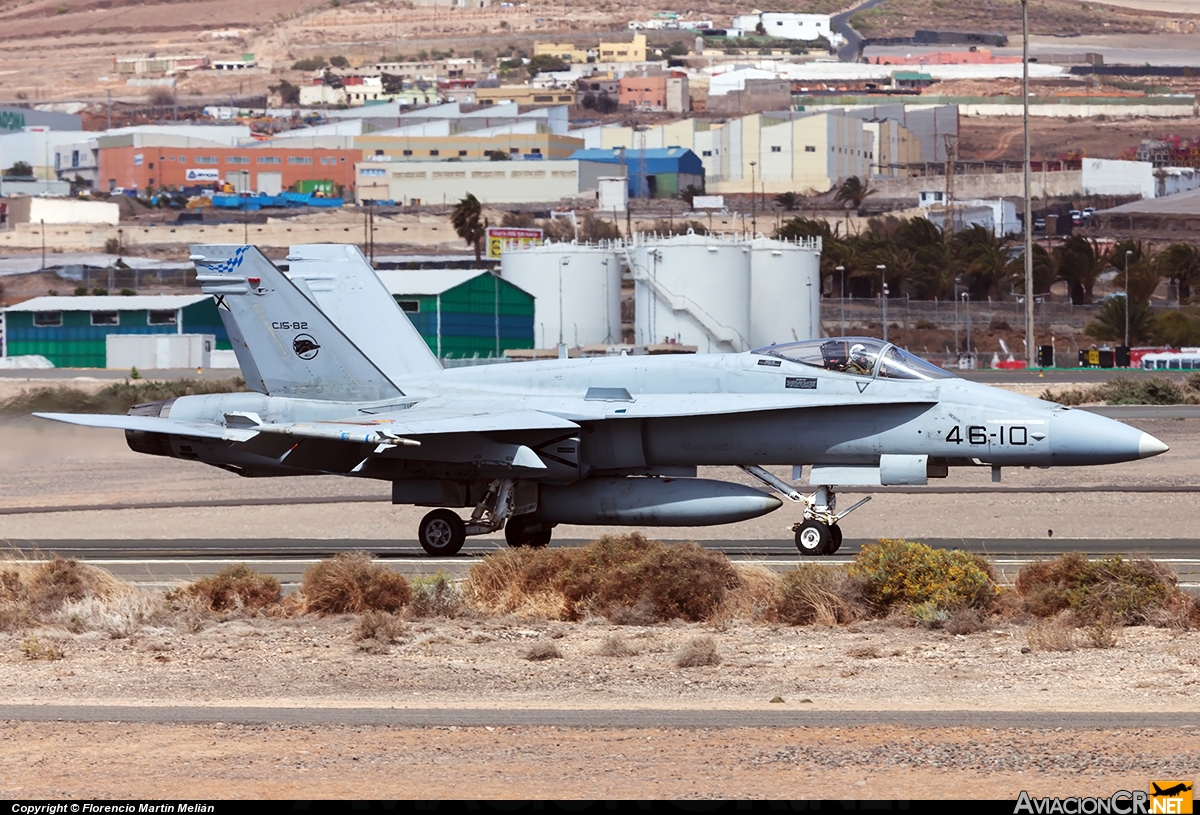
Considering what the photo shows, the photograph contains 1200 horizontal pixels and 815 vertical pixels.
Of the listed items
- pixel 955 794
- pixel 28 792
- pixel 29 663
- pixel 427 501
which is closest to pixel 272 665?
pixel 29 663

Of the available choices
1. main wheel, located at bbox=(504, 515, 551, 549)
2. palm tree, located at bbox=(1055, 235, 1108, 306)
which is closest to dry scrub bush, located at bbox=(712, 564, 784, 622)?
main wheel, located at bbox=(504, 515, 551, 549)

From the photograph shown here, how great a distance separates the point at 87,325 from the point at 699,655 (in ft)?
261

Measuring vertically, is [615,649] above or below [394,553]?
above

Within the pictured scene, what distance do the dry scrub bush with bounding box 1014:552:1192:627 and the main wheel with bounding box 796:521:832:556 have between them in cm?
475

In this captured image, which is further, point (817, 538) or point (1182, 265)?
point (1182, 265)

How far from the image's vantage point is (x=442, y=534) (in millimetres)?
23266

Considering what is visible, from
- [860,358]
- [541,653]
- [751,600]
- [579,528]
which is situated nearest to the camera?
[541,653]

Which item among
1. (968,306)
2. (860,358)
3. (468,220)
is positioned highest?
(468,220)

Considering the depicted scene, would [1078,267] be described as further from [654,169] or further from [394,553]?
[394,553]

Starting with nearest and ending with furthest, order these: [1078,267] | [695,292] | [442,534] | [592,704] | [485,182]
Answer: [592,704] → [442,534] → [695,292] → [1078,267] → [485,182]

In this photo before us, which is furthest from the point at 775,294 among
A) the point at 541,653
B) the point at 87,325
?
the point at 541,653

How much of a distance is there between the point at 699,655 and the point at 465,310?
7483 centimetres

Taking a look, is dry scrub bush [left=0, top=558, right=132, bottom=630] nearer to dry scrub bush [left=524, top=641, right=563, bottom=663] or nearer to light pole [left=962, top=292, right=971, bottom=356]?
dry scrub bush [left=524, top=641, right=563, bottom=663]

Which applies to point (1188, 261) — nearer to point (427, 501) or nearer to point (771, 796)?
point (427, 501)
